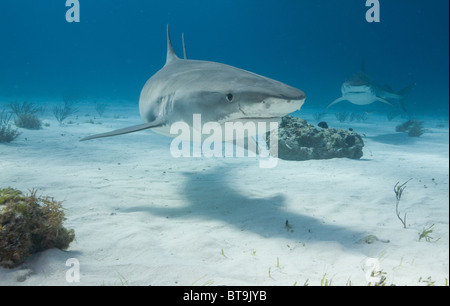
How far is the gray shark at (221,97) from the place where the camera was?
297 cm

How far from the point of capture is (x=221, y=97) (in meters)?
3.30

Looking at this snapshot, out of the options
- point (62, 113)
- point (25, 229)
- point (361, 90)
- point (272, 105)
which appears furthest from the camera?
point (62, 113)

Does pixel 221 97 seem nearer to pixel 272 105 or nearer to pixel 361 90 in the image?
pixel 272 105

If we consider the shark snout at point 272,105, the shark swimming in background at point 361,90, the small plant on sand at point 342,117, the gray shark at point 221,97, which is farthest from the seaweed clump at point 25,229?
the small plant on sand at point 342,117

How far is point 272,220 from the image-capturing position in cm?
381

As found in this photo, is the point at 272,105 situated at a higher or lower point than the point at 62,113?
lower

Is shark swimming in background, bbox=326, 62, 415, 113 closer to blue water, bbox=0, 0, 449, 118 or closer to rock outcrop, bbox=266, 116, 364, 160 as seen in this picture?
blue water, bbox=0, 0, 449, 118

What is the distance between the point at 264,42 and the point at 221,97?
443 ft

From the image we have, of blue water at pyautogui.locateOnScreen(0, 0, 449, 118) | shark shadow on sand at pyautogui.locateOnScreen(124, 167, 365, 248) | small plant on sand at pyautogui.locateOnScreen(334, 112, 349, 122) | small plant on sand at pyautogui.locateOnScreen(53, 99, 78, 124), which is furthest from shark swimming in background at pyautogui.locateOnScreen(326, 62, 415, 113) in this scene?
small plant on sand at pyautogui.locateOnScreen(53, 99, 78, 124)

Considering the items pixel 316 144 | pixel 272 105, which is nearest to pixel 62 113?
pixel 316 144

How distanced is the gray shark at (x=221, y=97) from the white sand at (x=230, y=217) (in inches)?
55.8
